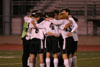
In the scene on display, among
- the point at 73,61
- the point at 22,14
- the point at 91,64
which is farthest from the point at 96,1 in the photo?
the point at 73,61

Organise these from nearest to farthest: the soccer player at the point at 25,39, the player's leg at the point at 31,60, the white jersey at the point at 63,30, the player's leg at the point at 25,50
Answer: the white jersey at the point at 63,30 → the player's leg at the point at 31,60 → the soccer player at the point at 25,39 → the player's leg at the point at 25,50

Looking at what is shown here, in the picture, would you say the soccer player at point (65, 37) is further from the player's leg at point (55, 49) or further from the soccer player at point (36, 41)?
the soccer player at point (36, 41)

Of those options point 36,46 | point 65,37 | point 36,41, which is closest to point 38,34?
point 36,41

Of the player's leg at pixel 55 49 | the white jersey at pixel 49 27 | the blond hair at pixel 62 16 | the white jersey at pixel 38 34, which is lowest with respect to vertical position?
the player's leg at pixel 55 49

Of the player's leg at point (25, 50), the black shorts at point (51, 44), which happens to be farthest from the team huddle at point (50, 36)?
the player's leg at point (25, 50)

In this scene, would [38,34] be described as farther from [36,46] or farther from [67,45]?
[67,45]

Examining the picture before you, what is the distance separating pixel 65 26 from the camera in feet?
43.7

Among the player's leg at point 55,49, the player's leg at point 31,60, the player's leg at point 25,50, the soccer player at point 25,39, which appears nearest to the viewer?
the player's leg at point 55,49

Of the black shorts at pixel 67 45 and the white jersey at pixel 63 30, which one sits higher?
the white jersey at pixel 63 30

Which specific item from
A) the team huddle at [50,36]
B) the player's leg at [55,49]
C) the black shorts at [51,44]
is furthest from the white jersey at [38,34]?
the player's leg at [55,49]

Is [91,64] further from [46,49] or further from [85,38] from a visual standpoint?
[85,38]

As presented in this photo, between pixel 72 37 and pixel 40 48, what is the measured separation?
1097 mm

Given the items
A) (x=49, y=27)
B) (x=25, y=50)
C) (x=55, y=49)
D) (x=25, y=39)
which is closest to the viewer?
(x=55, y=49)

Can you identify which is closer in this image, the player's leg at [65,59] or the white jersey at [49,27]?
the player's leg at [65,59]
